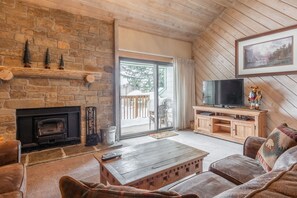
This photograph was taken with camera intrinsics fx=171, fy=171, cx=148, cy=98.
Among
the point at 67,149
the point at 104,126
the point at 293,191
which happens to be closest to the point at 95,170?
the point at 67,149

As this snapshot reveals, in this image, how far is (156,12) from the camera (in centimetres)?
407

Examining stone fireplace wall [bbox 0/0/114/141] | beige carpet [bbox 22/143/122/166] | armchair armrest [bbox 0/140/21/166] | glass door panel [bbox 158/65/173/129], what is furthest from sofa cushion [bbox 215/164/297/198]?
glass door panel [bbox 158/65/173/129]

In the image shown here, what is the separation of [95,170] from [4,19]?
2.96 metres

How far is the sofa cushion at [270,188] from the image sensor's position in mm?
564

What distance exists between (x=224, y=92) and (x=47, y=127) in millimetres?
4059

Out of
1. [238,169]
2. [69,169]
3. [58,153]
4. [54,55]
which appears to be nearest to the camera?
[238,169]

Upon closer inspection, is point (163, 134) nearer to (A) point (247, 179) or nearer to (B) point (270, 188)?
(A) point (247, 179)

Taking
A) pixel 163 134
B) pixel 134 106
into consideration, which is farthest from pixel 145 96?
pixel 163 134

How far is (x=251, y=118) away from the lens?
3816 millimetres

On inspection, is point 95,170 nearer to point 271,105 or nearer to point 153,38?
point 153,38

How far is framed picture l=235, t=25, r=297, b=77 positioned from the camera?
11.5 ft

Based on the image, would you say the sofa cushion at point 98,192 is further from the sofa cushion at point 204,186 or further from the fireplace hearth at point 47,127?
the fireplace hearth at point 47,127

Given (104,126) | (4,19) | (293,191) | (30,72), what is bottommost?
(104,126)

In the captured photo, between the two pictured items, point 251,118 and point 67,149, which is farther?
point 251,118
